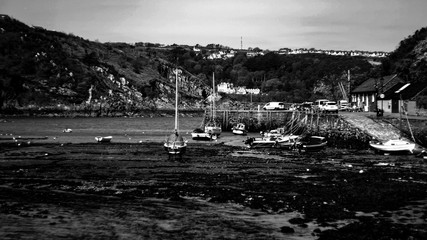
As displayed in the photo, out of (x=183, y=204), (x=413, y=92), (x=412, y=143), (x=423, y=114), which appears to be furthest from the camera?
(x=413, y=92)

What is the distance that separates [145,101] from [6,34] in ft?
185

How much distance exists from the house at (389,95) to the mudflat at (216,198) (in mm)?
21099

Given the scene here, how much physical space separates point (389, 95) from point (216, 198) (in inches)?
1993

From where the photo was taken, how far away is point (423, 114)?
6303 centimetres

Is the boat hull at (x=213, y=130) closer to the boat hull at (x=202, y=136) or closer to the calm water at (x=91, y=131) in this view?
the calm water at (x=91, y=131)

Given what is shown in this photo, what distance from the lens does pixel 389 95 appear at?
72750 mm

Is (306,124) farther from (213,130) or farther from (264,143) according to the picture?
(213,130)

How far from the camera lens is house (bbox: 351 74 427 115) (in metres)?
66.4

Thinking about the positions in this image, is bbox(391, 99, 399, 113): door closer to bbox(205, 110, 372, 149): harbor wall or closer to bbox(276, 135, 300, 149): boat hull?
bbox(205, 110, 372, 149): harbor wall

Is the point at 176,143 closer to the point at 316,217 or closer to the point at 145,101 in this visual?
the point at 316,217

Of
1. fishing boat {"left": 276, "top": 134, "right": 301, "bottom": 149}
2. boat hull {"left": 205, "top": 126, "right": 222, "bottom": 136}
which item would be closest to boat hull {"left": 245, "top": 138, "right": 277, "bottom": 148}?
fishing boat {"left": 276, "top": 134, "right": 301, "bottom": 149}

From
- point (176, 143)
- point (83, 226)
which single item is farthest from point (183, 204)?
point (176, 143)

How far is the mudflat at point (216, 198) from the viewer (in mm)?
22172

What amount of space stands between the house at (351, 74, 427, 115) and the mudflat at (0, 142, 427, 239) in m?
21.1
